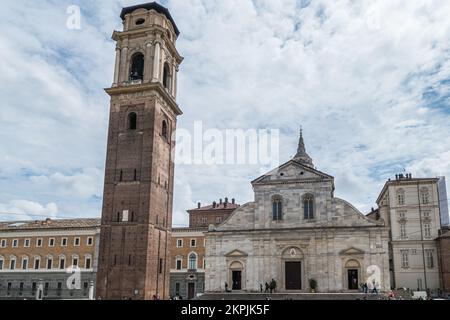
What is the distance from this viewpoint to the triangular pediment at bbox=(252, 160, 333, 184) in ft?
127

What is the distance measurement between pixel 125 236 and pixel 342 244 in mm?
17616

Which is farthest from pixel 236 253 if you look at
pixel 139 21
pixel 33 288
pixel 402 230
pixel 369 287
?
pixel 33 288

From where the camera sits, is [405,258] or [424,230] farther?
[424,230]

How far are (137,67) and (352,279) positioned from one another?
2579 centimetres

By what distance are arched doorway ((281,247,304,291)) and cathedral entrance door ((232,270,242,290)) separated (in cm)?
378

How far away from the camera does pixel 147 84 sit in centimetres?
3734

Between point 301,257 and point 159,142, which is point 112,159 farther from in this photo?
point 301,257

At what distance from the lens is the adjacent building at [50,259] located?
51812 mm

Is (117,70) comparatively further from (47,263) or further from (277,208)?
(47,263)

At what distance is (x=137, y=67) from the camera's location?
39.8 m

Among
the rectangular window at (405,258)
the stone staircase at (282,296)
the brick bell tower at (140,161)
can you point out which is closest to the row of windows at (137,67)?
the brick bell tower at (140,161)

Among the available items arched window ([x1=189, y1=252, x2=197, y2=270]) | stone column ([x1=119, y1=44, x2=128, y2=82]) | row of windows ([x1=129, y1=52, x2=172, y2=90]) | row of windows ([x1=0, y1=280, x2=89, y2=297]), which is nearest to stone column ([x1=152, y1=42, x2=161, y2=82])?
row of windows ([x1=129, y1=52, x2=172, y2=90])

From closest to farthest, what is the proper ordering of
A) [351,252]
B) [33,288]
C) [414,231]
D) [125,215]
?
1. [125,215]
2. [351,252]
3. [414,231]
4. [33,288]

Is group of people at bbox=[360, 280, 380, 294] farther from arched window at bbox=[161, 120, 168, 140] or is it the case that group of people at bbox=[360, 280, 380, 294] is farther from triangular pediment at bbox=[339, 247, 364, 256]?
arched window at bbox=[161, 120, 168, 140]
